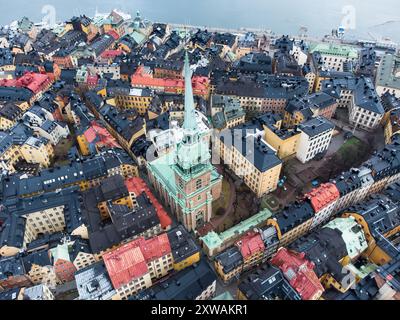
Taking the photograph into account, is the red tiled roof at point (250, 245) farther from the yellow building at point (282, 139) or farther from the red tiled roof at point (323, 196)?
the yellow building at point (282, 139)

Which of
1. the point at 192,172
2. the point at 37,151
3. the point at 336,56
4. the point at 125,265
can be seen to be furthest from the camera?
the point at 336,56

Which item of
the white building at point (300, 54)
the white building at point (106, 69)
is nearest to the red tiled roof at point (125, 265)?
the white building at point (106, 69)

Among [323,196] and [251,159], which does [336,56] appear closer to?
[251,159]

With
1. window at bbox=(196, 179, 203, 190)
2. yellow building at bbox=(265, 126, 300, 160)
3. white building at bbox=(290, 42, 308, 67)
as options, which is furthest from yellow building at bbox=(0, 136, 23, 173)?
white building at bbox=(290, 42, 308, 67)

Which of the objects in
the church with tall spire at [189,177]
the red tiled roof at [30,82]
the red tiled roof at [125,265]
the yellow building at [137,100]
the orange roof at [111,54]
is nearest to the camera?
the red tiled roof at [125,265]

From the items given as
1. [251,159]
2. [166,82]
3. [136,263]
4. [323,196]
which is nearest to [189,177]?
[136,263]

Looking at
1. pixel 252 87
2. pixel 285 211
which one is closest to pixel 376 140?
pixel 252 87

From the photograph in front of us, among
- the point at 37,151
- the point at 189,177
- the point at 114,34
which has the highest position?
the point at 114,34
